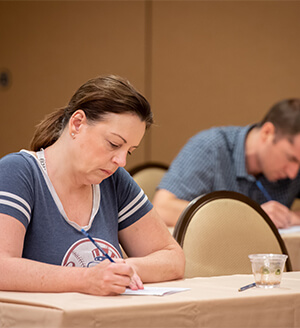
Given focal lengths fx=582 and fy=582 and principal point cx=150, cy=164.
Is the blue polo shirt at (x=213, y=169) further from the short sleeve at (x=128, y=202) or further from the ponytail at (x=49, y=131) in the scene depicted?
the ponytail at (x=49, y=131)

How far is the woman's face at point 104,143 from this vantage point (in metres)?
1.64

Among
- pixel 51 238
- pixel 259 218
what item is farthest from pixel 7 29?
pixel 51 238

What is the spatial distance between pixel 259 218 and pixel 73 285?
3.76 ft

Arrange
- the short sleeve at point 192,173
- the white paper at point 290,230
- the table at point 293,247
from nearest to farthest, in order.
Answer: the table at point 293,247
the white paper at point 290,230
the short sleeve at point 192,173

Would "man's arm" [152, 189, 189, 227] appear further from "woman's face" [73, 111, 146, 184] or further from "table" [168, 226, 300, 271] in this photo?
"woman's face" [73, 111, 146, 184]

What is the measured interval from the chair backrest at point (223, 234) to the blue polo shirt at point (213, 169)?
2.51ft

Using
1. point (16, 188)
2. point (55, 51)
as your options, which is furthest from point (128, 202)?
point (55, 51)

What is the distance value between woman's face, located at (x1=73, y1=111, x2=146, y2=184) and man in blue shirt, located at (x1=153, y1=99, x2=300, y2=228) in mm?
1374

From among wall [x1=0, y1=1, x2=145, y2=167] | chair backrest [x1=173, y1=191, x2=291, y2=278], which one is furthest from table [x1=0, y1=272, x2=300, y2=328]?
wall [x1=0, y1=1, x2=145, y2=167]

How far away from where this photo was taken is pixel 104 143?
64.4 inches

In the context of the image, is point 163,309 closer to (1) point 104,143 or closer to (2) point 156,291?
(2) point 156,291

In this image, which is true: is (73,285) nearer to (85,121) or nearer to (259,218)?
(85,121)

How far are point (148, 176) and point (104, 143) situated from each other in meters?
2.04

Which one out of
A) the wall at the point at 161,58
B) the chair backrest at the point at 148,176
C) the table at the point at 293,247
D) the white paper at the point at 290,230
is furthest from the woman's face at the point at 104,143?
the wall at the point at 161,58
